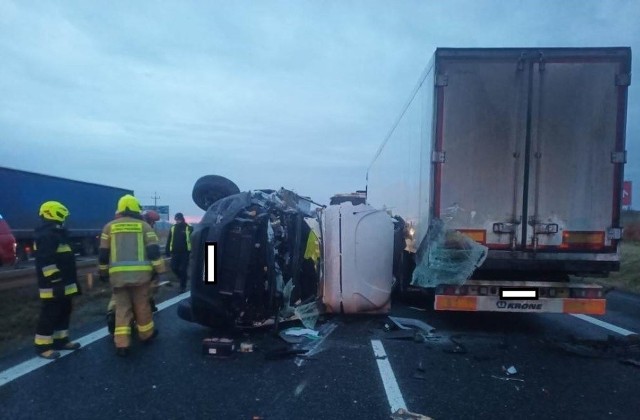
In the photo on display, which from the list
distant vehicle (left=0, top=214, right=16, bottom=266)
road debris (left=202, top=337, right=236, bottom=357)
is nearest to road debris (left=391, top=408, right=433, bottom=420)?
road debris (left=202, top=337, right=236, bottom=357)

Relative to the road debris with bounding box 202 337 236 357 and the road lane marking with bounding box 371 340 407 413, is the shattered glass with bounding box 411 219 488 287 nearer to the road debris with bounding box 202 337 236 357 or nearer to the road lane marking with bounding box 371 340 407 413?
the road lane marking with bounding box 371 340 407 413

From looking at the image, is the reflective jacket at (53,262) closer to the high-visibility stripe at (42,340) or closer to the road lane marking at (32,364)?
the high-visibility stripe at (42,340)

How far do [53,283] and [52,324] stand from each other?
1.49 ft

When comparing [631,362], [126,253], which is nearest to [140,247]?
[126,253]

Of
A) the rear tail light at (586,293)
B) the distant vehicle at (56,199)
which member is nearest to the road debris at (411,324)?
the rear tail light at (586,293)

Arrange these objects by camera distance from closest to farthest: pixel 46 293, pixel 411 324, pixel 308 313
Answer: pixel 46 293 < pixel 308 313 < pixel 411 324

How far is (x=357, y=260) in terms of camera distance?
25.5 ft

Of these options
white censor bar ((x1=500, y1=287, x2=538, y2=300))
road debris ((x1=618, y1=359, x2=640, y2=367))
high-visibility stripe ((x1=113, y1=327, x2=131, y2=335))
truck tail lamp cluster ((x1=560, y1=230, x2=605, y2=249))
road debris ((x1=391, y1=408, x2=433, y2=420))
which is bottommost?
road debris ((x1=618, y1=359, x2=640, y2=367))

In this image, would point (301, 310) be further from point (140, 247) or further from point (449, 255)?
point (140, 247)

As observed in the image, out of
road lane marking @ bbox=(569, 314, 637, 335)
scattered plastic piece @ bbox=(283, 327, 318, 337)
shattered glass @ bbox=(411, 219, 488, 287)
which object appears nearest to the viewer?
shattered glass @ bbox=(411, 219, 488, 287)

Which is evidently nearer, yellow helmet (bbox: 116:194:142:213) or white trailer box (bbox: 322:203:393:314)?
yellow helmet (bbox: 116:194:142:213)

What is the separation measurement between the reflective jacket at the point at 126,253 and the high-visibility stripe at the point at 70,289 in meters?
0.32

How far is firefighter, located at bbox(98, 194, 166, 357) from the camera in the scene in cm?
588

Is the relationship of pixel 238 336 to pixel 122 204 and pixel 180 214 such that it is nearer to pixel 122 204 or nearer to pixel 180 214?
pixel 122 204
